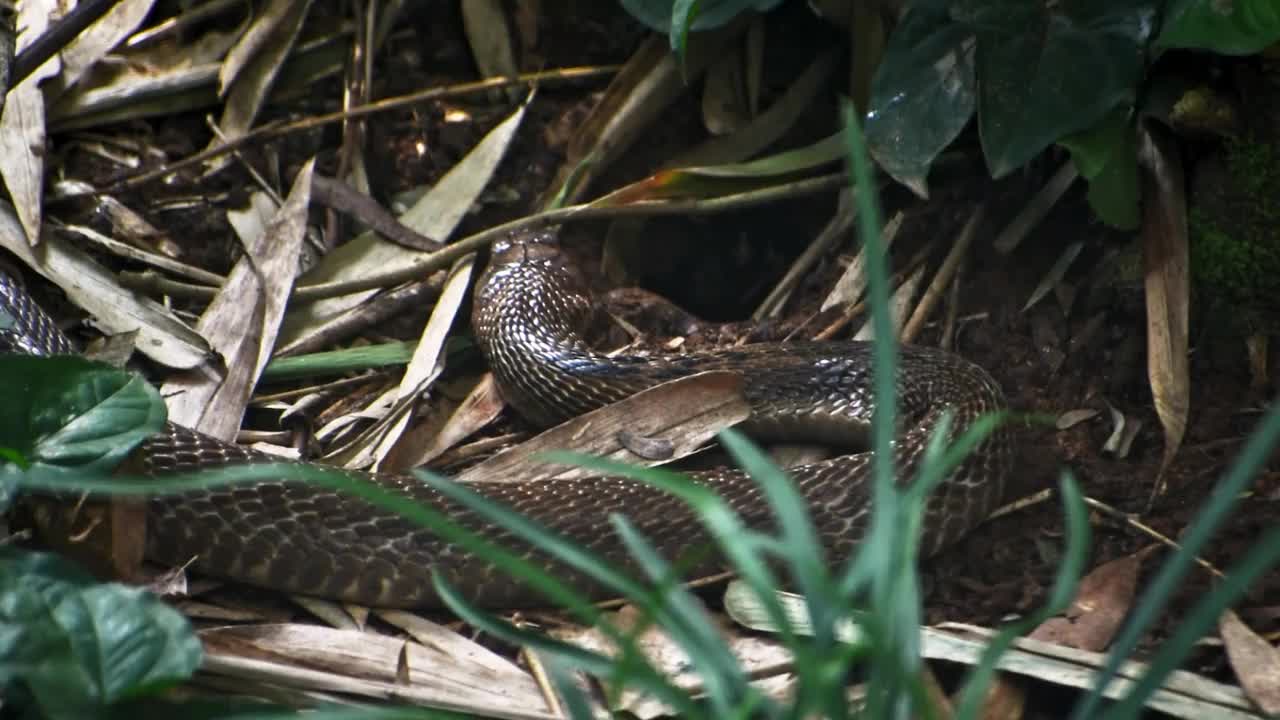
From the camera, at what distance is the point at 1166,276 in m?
4.71

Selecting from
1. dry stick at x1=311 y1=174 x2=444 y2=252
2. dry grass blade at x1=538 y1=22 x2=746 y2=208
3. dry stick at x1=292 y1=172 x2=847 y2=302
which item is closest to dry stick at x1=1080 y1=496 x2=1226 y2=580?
dry stick at x1=292 y1=172 x2=847 y2=302

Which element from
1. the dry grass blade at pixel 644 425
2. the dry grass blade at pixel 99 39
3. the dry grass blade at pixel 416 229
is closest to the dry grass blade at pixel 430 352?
the dry grass blade at pixel 416 229

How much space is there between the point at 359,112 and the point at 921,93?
243 centimetres

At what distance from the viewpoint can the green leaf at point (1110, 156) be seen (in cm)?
469

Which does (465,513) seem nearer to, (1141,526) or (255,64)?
(1141,526)

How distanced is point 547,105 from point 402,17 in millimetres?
791

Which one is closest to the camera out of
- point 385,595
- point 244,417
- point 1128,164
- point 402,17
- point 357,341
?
point 385,595

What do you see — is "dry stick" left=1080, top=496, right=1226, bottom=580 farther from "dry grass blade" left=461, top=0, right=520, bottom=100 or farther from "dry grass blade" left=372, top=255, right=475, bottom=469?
"dry grass blade" left=461, top=0, right=520, bottom=100

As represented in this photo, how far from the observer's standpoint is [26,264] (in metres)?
5.45

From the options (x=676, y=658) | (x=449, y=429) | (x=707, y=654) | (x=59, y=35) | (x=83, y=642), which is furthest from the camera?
(x=59, y=35)

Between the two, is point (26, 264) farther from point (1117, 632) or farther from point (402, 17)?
point (1117, 632)

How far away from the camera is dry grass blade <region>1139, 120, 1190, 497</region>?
4.50 m

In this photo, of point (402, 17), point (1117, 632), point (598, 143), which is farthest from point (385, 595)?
point (402, 17)

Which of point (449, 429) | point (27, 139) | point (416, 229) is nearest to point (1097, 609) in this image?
point (449, 429)
